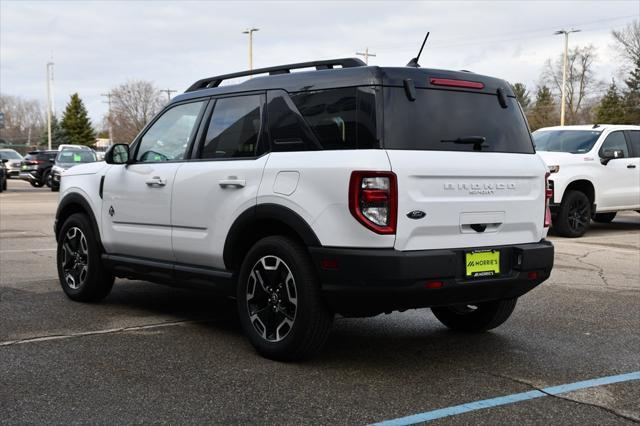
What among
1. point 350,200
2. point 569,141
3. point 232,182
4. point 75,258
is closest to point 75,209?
point 75,258

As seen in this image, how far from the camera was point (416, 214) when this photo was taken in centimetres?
446

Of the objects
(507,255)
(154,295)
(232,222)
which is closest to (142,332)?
(232,222)

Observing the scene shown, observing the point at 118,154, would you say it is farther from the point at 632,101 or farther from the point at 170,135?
the point at 632,101

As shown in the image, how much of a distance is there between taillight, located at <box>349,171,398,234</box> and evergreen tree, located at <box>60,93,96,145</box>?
9219cm

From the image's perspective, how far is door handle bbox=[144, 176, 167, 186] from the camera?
5.88m

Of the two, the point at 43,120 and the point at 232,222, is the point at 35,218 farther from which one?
the point at 43,120

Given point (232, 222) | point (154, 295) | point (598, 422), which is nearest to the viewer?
point (598, 422)

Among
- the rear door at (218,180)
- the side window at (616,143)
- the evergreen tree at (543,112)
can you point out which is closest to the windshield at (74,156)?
the side window at (616,143)

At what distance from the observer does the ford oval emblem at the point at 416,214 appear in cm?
444

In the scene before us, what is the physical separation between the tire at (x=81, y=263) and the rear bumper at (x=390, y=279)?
9.46 ft

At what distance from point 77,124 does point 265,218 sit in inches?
3656

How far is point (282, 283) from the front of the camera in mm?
4867

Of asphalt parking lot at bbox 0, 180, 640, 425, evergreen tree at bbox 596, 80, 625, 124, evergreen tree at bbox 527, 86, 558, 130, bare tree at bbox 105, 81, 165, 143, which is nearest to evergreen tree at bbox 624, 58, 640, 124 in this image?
evergreen tree at bbox 596, 80, 625, 124

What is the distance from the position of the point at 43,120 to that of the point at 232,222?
12232 centimetres
